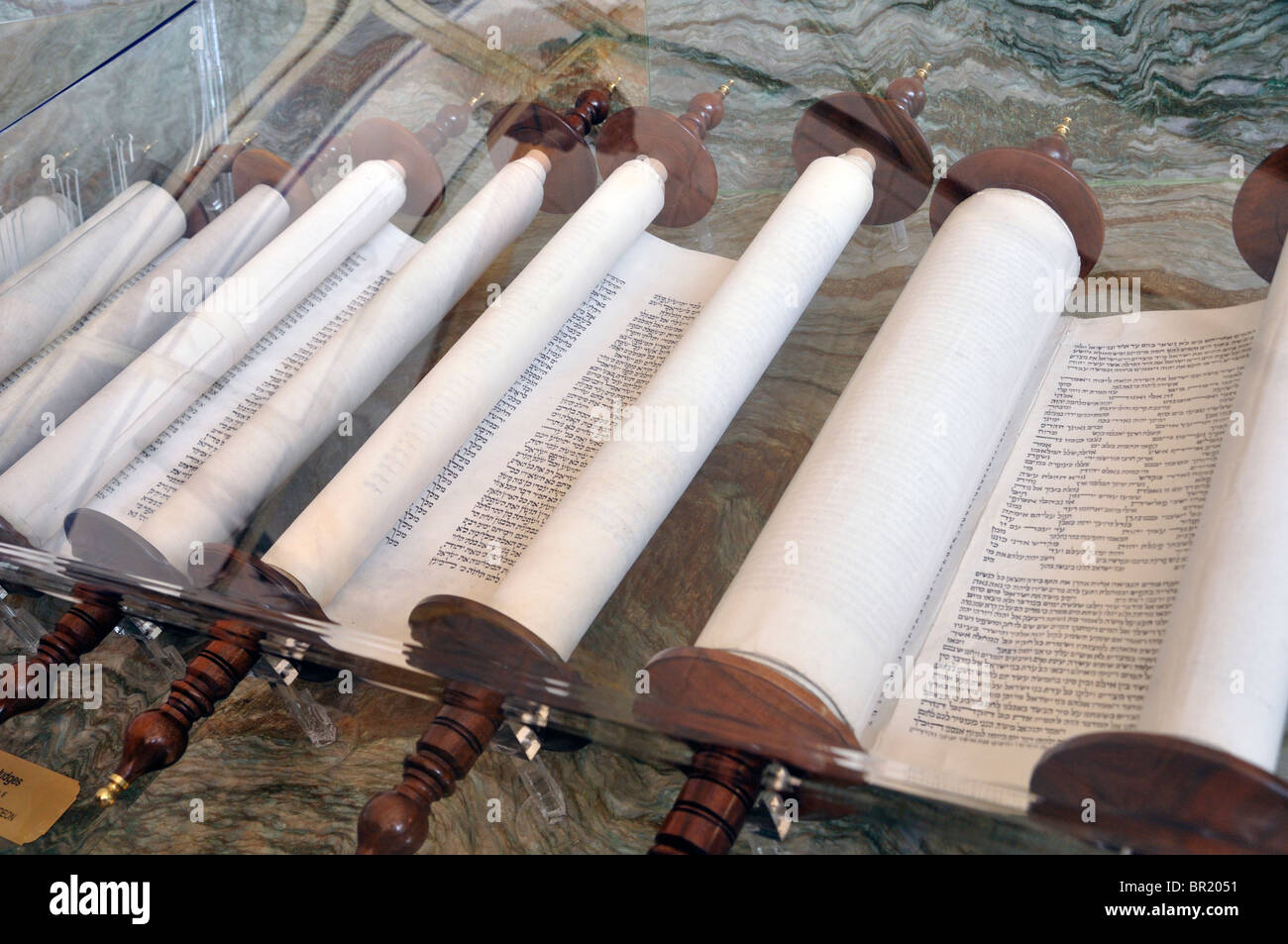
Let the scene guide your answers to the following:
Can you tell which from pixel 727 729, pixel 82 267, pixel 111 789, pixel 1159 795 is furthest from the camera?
pixel 82 267

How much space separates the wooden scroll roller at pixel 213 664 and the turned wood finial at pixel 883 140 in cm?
96

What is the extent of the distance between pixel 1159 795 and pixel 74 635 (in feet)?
3.47

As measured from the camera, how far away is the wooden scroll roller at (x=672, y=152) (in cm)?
156

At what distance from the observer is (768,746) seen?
0.89 meters

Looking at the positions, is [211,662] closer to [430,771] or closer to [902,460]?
[430,771]

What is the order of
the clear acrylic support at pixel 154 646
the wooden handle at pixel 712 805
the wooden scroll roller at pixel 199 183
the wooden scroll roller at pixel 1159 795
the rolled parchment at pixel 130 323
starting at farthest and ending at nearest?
1. the wooden scroll roller at pixel 199 183
2. the rolled parchment at pixel 130 323
3. the clear acrylic support at pixel 154 646
4. the wooden handle at pixel 712 805
5. the wooden scroll roller at pixel 1159 795

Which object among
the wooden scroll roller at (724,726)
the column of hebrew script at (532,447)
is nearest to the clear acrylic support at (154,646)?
the column of hebrew script at (532,447)

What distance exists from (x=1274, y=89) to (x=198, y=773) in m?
1.76

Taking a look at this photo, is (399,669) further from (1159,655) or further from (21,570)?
(1159,655)

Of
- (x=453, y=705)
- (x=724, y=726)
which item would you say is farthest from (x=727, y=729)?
(x=453, y=705)

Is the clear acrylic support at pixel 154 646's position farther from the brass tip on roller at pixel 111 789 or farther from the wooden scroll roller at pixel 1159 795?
the wooden scroll roller at pixel 1159 795

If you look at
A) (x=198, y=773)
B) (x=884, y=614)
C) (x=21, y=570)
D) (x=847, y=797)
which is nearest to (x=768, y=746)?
(x=847, y=797)

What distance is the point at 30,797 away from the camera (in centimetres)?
122

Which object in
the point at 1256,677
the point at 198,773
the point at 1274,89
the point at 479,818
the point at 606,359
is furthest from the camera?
the point at 1274,89
